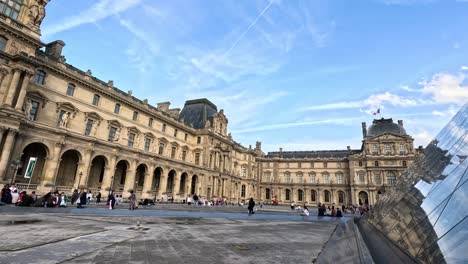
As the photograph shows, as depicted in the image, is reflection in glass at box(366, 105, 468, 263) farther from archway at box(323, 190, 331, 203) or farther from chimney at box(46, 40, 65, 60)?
archway at box(323, 190, 331, 203)

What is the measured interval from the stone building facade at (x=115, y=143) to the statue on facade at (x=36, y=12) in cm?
11

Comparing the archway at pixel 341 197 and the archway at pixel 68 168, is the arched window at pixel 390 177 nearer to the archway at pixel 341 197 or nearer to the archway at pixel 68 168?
the archway at pixel 341 197

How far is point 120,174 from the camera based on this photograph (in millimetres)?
36406

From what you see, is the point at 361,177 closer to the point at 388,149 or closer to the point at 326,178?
the point at 326,178

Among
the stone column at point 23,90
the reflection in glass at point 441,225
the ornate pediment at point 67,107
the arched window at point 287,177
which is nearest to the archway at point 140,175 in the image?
the ornate pediment at point 67,107

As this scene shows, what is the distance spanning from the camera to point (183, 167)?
45.4 meters

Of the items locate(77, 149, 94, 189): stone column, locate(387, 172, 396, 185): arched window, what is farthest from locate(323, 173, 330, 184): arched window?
locate(77, 149, 94, 189): stone column

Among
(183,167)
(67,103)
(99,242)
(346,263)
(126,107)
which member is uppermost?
(126,107)

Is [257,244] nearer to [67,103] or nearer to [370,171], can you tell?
[67,103]

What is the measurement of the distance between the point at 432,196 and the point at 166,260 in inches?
231

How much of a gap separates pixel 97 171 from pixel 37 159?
24.3 ft

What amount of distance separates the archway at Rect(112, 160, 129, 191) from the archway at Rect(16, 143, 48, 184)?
952cm

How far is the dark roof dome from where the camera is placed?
6612cm

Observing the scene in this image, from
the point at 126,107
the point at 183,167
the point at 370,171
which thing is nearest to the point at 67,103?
the point at 126,107
